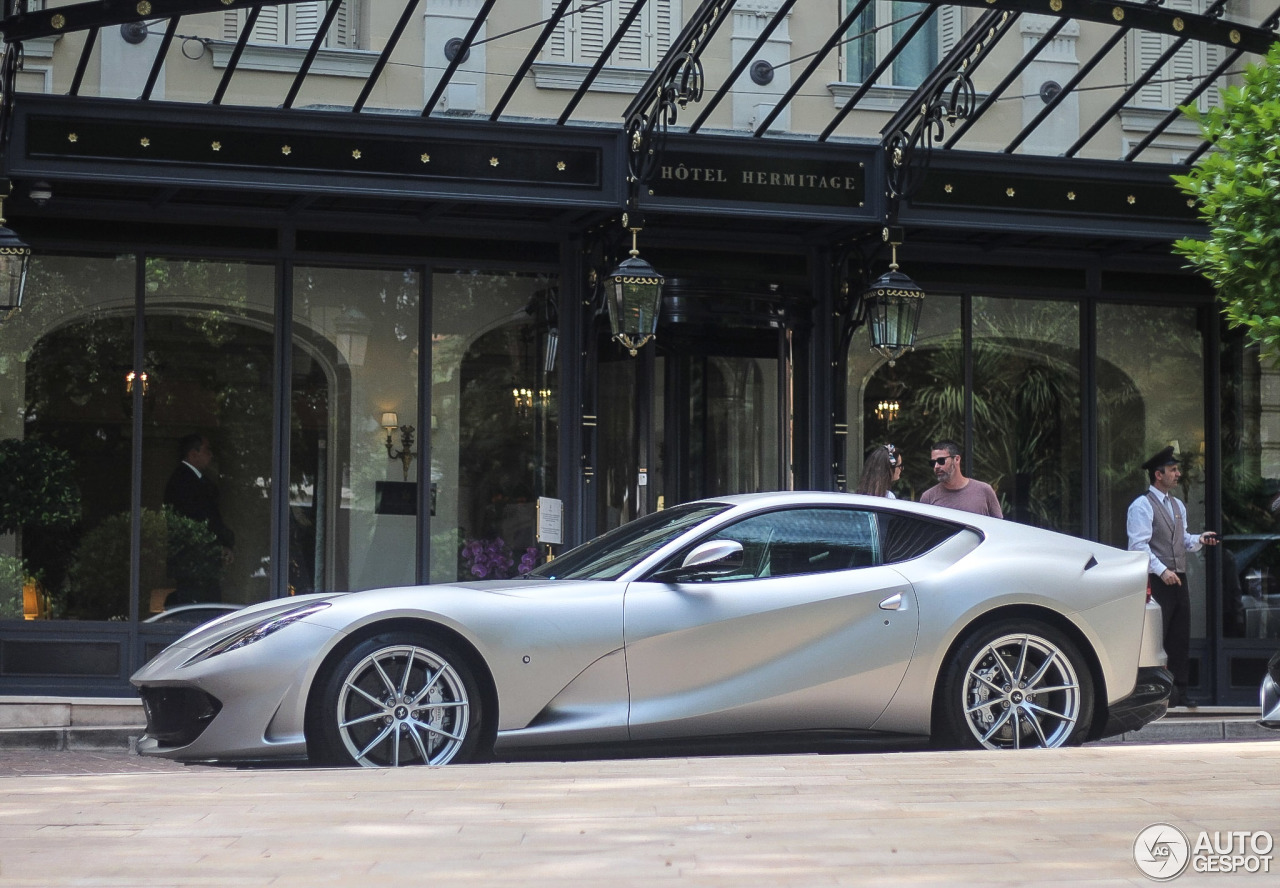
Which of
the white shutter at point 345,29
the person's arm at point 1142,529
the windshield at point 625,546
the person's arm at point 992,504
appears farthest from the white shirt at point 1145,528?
the white shutter at point 345,29

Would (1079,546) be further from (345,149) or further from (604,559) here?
(345,149)

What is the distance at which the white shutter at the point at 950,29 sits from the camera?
1366cm

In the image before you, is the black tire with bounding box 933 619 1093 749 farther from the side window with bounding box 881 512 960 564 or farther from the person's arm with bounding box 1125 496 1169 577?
the person's arm with bounding box 1125 496 1169 577

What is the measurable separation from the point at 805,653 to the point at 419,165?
16.8 feet

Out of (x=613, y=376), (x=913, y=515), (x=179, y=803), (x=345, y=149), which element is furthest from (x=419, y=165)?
(x=179, y=803)

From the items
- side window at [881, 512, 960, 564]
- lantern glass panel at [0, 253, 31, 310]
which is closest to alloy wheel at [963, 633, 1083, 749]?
side window at [881, 512, 960, 564]

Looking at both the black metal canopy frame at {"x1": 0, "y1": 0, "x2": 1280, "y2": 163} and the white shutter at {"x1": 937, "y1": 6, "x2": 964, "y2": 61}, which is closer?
the black metal canopy frame at {"x1": 0, "y1": 0, "x2": 1280, "y2": 163}

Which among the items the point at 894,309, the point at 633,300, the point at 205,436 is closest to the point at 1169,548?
the point at 894,309

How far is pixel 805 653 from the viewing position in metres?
6.80

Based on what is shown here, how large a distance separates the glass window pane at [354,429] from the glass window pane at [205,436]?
0.26 m

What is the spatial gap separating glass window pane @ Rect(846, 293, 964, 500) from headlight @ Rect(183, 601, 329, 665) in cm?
656

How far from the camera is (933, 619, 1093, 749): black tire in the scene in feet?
23.1

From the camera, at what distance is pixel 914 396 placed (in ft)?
41.2

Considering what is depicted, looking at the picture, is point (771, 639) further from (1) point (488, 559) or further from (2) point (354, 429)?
(2) point (354, 429)
